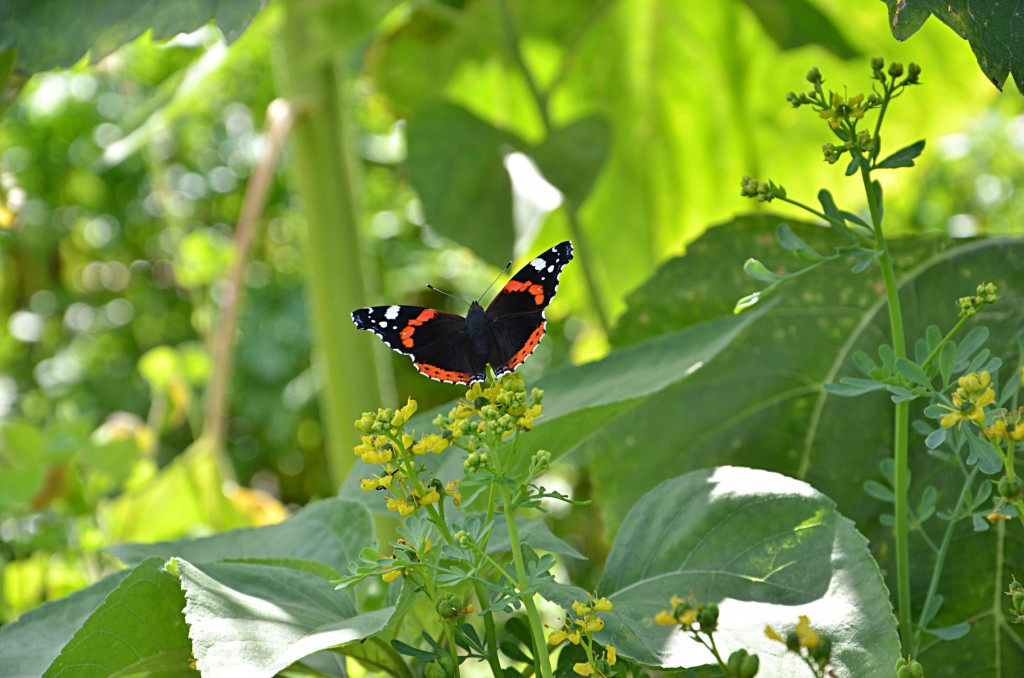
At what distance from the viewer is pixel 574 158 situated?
0.81m

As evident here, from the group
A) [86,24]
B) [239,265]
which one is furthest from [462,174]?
[86,24]

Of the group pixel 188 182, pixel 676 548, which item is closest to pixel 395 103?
pixel 676 548

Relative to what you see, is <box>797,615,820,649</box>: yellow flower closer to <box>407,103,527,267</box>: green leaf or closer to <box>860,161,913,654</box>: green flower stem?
<box>860,161,913,654</box>: green flower stem

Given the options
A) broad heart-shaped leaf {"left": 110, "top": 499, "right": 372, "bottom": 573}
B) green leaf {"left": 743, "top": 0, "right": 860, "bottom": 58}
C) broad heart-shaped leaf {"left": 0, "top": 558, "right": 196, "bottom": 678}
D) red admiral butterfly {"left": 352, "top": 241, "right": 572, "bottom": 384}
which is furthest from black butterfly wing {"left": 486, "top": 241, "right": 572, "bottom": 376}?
green leaf {"left": 743, "top": 0, "right": 860, "bottom": 58}

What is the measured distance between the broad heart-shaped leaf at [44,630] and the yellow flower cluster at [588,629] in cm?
18

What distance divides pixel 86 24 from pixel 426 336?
0.80 feet

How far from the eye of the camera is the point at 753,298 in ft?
1.42

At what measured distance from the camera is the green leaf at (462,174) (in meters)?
0.84

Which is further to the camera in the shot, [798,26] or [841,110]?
[798,26]

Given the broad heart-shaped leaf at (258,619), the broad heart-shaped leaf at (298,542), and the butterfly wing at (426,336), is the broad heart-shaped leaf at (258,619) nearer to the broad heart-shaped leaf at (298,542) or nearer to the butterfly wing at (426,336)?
the broad heart-shaped leaf at (298,542)

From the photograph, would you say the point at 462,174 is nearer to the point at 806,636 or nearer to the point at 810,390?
the point at 810,390

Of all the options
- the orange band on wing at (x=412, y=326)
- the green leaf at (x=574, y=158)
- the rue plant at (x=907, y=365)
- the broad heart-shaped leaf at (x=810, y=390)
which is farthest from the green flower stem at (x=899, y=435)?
the green leaf at (x=574, y=158)

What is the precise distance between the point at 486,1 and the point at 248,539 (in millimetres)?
554

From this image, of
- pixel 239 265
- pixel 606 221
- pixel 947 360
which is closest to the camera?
pixel 947 360
